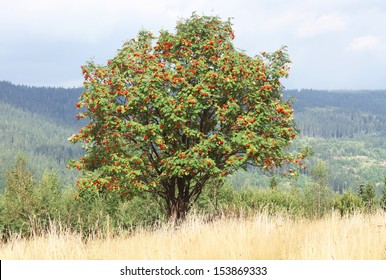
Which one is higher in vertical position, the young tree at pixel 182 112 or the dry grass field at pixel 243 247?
the young tree at pixel 182 112

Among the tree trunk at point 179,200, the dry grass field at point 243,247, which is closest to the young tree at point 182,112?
the tree trunk at point 179,200

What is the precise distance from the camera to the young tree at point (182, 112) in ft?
60.1

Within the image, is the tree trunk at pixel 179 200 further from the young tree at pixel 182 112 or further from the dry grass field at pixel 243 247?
the dry grass field at pixel 243 247

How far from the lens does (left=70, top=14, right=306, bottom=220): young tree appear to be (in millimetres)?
18328

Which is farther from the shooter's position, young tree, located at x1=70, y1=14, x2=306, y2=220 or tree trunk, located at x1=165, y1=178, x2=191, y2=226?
tree trunk, located at x1=165, y1=178, x2=191, y2=226

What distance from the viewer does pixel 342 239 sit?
27.9 ft

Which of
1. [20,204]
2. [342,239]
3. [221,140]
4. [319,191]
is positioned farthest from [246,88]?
[319,191]

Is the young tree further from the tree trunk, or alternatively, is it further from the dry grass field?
the dry grass field

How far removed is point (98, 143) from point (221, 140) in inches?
263

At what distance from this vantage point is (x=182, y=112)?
17828 mm

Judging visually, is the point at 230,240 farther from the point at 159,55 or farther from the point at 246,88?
the point at 159,55

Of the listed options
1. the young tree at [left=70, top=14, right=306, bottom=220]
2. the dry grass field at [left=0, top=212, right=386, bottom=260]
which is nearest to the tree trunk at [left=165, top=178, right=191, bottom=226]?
the young tree at [left=70, top=14, right=306, bottom=220]

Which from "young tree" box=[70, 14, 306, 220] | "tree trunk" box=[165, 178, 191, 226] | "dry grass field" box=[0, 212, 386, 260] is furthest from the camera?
"tree trunk" box=[165, 178, 191, 226]

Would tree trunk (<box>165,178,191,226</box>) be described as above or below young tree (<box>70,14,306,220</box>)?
below
